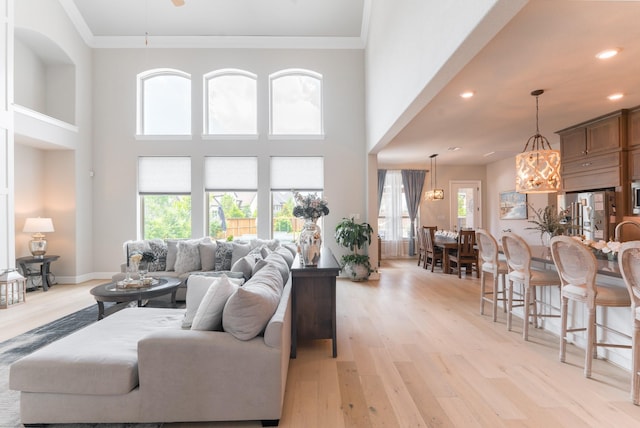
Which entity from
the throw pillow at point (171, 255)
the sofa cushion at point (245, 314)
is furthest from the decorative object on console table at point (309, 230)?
the throw pillow at point (171, 255)

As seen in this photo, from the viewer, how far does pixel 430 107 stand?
425 centimetres

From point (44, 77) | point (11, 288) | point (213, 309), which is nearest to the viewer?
point (213, 309)

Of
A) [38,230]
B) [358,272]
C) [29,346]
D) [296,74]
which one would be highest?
[296,74]

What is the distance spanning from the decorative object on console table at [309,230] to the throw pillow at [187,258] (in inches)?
97.1

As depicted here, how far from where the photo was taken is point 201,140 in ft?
21.3

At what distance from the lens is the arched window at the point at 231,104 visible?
6.63 meters

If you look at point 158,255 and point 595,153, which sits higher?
point 595,153

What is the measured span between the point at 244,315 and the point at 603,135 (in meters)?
5.76

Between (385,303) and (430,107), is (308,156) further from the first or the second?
(385,303)

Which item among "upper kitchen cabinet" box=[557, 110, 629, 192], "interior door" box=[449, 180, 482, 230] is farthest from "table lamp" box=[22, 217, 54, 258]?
"interior door" box=[449, 180, 482, 230]

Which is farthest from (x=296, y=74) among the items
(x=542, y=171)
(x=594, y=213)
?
(x=594, y=213)

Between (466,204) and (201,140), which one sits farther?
(466,204)

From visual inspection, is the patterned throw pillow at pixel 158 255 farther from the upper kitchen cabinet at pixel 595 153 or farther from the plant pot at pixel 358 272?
the upper kitchen cabinet at pixel 595 153

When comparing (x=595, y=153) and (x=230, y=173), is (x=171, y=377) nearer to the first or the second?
(x=230, y=173)
